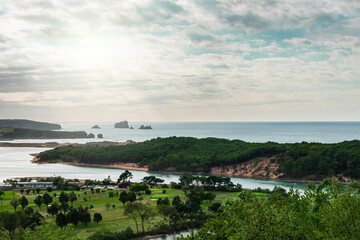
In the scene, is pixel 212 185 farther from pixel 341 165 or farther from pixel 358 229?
pixel 358 229

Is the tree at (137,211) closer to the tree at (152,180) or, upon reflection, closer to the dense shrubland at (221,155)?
the tree at (152,180)

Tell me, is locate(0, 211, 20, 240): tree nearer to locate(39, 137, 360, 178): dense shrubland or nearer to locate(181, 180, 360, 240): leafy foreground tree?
locate(181, 180, 360, 240): leafy foreground tree

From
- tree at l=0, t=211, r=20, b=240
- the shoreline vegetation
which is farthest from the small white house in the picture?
tree at l=0, t=211, r=20, b=240

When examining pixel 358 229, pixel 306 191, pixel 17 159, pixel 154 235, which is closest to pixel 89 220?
pixel 154 235

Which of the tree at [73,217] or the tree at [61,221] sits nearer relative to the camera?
the tree at [61,221]

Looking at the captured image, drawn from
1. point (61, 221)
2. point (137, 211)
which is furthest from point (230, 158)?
point (61, 221)

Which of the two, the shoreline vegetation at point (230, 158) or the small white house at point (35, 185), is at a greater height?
the shoreline vegetation at point (230, 158)

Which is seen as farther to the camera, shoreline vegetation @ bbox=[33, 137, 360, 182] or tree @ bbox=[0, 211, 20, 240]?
shoreline vegetation @ bbox=[33, 137, 360, 182]

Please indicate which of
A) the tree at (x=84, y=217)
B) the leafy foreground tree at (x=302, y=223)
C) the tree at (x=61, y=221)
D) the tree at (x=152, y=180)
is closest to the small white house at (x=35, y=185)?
the tree at (x=152, y=180)

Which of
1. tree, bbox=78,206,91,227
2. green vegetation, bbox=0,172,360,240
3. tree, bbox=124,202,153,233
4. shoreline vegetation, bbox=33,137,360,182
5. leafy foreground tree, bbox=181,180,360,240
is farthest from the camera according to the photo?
shoreline vegetation, bbox=33,137,360,182
